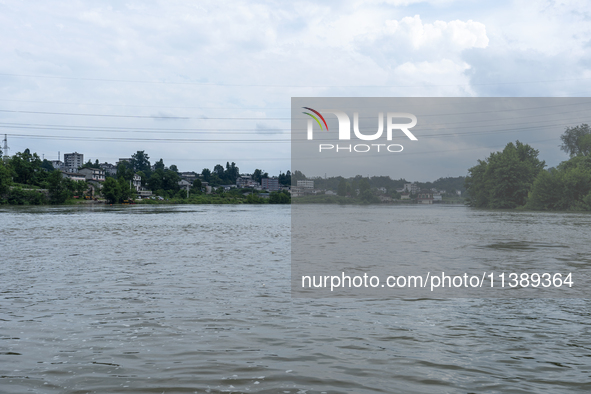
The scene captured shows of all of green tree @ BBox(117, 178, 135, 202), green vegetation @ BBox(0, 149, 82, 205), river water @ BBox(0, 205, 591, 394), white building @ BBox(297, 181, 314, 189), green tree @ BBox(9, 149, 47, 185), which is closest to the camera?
river water @ BBox(0, 205, 591, 394)

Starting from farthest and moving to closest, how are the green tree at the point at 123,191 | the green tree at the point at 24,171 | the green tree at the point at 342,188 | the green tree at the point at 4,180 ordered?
the green tree at the point at 123,191 → the green tree at the point at 24,171 → the green tree at the point at 4,180 → the green tree at the point at 342,188

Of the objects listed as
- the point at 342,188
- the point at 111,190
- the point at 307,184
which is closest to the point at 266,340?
the point at 307,184

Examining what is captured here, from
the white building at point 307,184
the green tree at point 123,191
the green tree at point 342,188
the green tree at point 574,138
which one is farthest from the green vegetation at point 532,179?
the green tree at point 123,191

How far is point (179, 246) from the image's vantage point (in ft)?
83.7

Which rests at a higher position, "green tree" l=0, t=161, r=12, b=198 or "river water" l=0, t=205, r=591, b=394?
"green tree" l=0, t=161, r=12, b=198

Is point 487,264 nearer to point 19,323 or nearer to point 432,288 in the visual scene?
point 432,288

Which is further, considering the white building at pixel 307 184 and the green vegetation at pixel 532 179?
the green vegetation at pixel 532 179

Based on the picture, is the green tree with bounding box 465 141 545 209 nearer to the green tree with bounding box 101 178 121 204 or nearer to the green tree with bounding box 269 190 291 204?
the green tree with bounding box 269 190 291 204

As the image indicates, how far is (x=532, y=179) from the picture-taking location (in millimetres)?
119000

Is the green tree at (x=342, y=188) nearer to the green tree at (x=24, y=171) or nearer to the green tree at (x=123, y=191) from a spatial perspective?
the green tree at (x=123, y=191)

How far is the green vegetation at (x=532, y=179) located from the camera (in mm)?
101375

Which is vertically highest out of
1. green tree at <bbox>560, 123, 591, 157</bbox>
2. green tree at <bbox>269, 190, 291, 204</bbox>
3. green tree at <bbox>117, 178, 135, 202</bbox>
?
green tree at <bbox>560, 123, 591, 157</bbox>

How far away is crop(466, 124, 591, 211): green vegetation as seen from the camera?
101 metres

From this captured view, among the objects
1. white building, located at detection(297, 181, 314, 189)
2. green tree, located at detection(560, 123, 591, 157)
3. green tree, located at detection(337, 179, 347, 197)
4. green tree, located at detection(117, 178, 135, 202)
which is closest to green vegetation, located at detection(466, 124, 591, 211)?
green tree, located at detection(560, 123, 591, 157)
